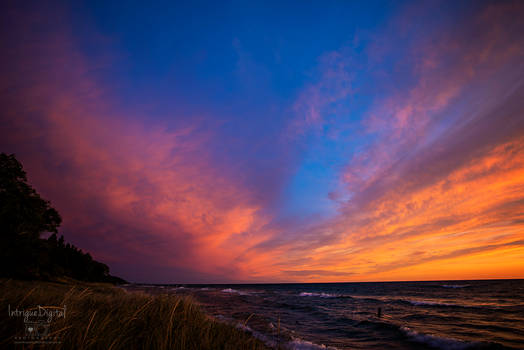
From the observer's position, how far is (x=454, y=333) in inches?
605

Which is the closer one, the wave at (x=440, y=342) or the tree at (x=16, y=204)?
the wave at (x=440, y=342)

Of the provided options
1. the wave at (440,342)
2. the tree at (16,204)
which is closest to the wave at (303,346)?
the wave at (440,342)

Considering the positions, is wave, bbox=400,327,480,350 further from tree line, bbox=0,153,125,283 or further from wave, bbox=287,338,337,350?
tree line, bbox=0,153,125,283

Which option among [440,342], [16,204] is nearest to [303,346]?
[440,342]

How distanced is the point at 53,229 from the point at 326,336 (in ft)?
89.7

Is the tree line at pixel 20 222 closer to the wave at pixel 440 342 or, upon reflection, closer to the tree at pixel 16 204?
the tree at pixel 16 204

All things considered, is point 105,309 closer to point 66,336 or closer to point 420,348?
point 66,336

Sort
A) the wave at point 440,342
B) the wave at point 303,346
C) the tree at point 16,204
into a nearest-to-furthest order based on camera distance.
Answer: the wave at point 303,346
the wave at point 440,342
the tree at point 16,204

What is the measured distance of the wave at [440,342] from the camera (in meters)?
12.4

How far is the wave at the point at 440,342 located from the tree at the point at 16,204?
102 ft

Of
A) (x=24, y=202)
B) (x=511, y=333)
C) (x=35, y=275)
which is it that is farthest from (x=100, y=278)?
(x=511, y=333)

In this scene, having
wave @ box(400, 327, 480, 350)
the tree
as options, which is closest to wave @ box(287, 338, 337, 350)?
wave @ box(400, 327, 480, 350)

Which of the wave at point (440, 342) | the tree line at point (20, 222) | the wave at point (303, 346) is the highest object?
the tree line at point (20, 222)

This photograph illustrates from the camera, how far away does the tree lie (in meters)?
18.6
